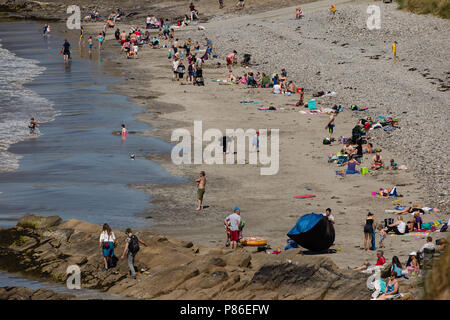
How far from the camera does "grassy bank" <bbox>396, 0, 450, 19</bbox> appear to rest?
168 ft

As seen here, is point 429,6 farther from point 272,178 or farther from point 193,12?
point 272,178

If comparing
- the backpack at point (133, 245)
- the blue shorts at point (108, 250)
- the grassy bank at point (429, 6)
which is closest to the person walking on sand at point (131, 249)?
the backpack at point (133, 245)

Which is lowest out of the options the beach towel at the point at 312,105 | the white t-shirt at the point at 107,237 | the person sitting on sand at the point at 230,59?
the white t-shirt at the point at 107,237

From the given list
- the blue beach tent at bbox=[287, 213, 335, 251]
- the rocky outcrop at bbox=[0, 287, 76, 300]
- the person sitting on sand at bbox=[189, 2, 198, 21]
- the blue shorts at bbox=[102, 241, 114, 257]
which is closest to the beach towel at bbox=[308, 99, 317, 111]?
the blue beach tent at bbox=[287, 213, 335, 251]

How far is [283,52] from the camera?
5078 centimetres

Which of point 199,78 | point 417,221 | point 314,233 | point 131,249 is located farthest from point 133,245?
point 199,78

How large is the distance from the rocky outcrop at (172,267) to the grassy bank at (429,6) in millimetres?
37192

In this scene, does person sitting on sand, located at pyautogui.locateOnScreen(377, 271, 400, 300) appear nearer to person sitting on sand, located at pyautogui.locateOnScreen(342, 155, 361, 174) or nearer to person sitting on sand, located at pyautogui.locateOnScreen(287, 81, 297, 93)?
person sitting on sand, located at pyautogui.locateOnScreen(342, 155, 361, 174)

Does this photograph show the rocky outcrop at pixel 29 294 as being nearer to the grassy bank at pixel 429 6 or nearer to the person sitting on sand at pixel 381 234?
the person sitting on sand at pixel 381 234

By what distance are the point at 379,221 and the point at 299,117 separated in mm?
14842

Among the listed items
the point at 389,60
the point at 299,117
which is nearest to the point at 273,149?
the point at 299,117

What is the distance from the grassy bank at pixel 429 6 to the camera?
2010 inches
